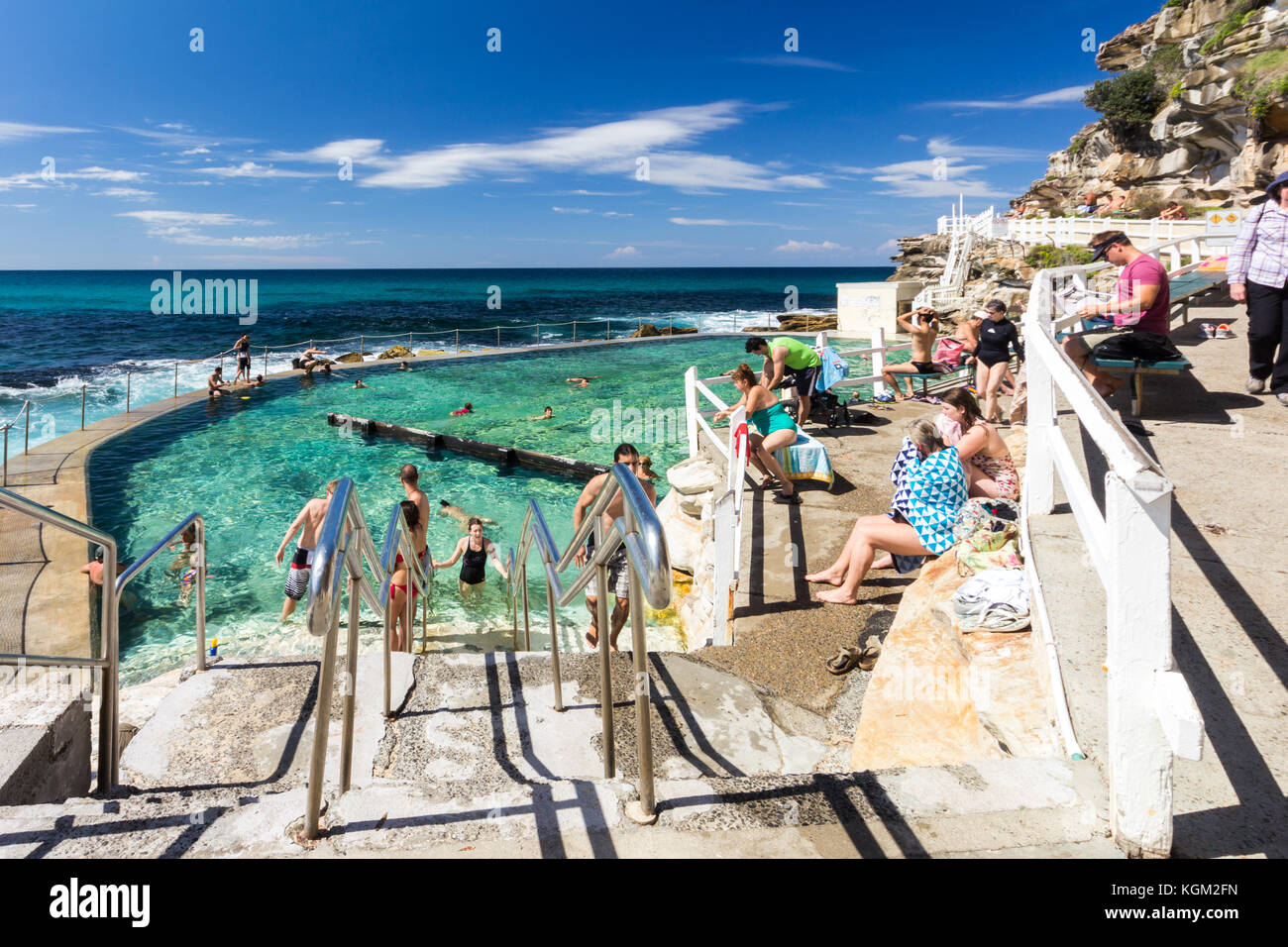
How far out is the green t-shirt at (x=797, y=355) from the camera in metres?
8.56

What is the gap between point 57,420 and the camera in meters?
17.8

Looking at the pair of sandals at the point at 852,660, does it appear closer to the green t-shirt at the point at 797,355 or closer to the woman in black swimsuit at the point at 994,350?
the green t-shirt at the point at 797,355

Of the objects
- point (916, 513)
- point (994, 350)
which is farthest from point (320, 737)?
point (994, 350)

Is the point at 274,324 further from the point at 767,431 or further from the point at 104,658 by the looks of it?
the point at 104,658

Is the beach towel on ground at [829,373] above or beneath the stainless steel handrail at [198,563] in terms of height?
above

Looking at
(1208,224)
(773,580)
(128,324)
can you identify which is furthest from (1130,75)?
(128,324)

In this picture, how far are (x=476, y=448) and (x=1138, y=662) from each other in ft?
47.1

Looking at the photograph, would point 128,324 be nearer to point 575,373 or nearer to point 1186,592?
point 575,373

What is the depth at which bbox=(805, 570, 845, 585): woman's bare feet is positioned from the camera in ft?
16.4

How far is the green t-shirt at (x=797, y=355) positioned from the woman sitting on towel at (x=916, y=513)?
154 inches

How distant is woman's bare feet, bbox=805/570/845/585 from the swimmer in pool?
22.9ft

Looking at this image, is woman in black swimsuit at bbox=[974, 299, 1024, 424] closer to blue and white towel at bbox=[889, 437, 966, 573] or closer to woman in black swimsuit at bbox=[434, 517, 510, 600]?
blue and white towel at bbox=[889, 437, 966, 573]
